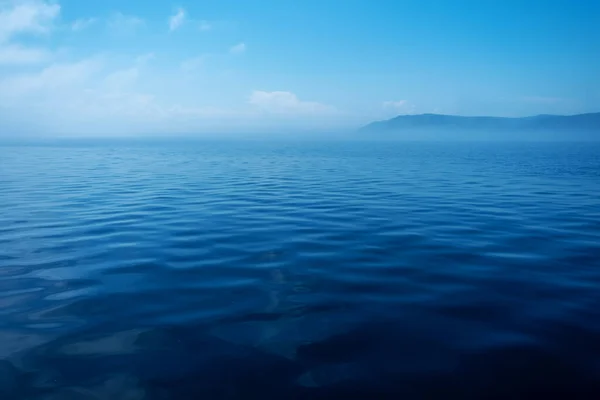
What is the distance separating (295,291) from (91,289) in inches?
168

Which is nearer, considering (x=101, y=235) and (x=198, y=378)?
(x=198, y=378)

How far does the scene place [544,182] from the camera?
26781 mm

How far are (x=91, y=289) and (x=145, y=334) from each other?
2.66 m

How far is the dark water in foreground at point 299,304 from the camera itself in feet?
17.7

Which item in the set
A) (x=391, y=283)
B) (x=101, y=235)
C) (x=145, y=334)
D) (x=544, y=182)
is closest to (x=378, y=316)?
(x=391, y=283)

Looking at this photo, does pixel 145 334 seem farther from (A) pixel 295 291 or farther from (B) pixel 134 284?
(A) pixel 295 291

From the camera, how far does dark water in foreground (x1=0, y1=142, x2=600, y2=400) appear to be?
5.41 m

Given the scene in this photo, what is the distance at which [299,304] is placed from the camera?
25.4 feet

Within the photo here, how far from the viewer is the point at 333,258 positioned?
414 inches

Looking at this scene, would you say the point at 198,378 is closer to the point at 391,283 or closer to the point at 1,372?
the point at 1,372

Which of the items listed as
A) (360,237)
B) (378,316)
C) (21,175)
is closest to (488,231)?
(360,237)

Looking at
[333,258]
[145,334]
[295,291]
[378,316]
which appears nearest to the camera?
[145,334]

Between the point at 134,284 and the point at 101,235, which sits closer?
the point at 134,284

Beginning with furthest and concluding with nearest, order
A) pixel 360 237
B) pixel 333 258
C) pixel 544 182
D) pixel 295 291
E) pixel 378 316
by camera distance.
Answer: pixel 544 182
pixel 360 237
pixel 333 258
pixel 295 291
pixel 378 316
